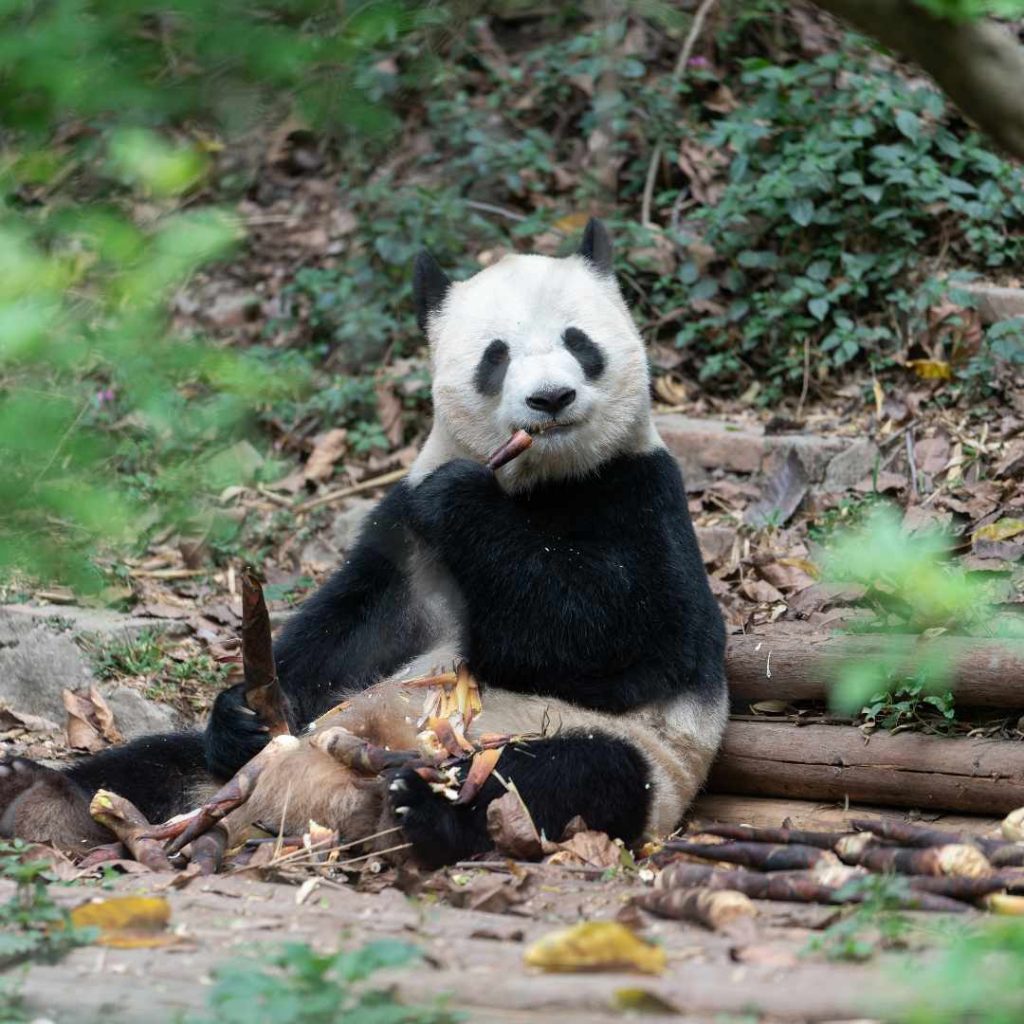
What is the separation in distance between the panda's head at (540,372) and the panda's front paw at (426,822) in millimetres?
1327

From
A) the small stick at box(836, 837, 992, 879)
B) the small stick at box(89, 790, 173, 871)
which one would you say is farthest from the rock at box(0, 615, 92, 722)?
the small stick at box(836, 837, 992, 879)

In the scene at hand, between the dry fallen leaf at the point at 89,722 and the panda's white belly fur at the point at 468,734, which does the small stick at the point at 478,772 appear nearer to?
the panda's white belly fur at the point at 468,734

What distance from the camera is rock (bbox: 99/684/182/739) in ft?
21.8

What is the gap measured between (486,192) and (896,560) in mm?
8791

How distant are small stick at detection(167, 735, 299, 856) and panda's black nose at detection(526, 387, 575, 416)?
1.51 m

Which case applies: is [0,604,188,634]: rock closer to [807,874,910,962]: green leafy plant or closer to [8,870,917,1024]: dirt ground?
[8,870,917,1024]: dirt ground

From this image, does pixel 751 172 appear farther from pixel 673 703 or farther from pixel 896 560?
pixel 896 560

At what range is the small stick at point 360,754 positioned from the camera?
15.8 ft

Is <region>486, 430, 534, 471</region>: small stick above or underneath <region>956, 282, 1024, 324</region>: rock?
above

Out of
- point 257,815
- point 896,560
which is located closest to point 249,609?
point 257,815

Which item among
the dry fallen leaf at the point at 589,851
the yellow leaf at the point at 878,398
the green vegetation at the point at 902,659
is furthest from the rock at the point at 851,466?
the dry fallen leaf at the point at 589,851

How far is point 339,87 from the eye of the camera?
2.46m

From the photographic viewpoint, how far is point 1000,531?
6.16m

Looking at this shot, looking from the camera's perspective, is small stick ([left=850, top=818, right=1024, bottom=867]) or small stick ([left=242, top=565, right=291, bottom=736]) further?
small stick ([left=242, top=565, right=291, bottom=736])
